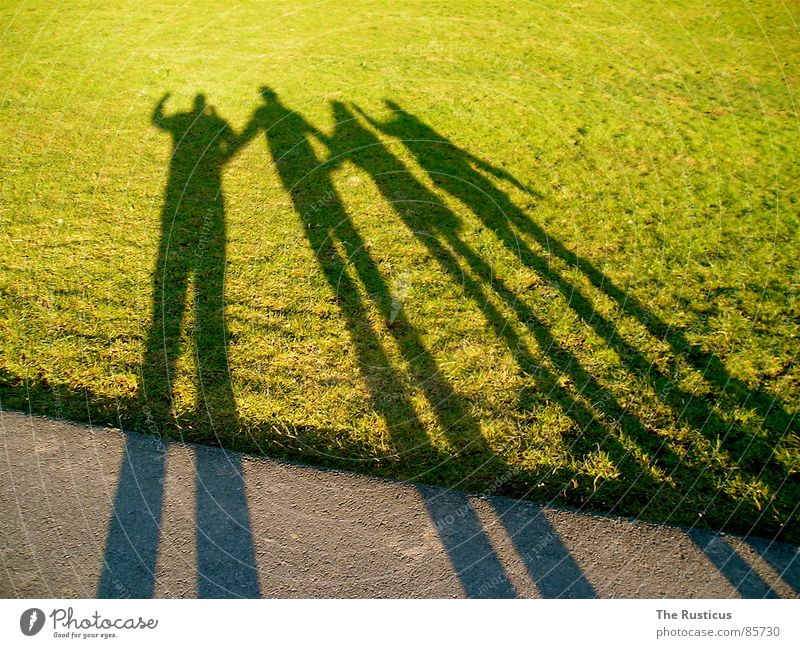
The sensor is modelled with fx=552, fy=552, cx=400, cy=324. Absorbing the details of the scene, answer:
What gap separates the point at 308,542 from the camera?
14.2 feet

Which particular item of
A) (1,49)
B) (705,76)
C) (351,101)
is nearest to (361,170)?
(351,101)

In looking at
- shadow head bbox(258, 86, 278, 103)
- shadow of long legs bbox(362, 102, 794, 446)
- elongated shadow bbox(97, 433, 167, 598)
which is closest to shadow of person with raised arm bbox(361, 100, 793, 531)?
shadow of long legs bbox(362, 102, 794, 446)

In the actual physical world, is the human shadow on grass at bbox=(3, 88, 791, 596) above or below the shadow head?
below

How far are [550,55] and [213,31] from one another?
9.05m

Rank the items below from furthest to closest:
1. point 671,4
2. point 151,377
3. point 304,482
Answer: point 671,4 → point 151,377 → point 304,482

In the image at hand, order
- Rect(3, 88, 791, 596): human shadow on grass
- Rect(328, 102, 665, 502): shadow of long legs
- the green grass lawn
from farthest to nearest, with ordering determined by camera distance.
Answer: Rect(328, 102, 665, 502): shadow of long legs < the green grass lawn < Rect(3, 88, 791, 596): human shadow on grass

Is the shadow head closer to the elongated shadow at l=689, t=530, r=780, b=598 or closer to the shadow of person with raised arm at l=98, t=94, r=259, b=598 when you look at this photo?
the shadow of person with raised arm at l=98, t=94, r=259, b=598

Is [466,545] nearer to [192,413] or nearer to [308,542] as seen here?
[308,542]

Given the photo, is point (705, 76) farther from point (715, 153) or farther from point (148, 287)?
point (148, 287)

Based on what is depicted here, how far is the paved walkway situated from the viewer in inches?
160

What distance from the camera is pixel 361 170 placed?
9.17m
